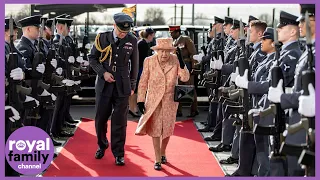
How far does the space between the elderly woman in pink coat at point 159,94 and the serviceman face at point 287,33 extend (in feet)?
5.86

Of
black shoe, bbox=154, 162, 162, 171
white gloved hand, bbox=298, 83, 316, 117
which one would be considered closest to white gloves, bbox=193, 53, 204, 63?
black shoe, bbox=154, 162, 162, 171

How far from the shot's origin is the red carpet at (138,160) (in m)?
6.46

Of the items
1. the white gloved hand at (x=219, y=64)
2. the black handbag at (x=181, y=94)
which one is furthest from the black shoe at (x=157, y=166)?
the white gloved hand at (x=219, y=64)

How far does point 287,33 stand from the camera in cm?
509

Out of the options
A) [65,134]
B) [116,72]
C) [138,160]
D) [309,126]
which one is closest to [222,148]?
[138,160]

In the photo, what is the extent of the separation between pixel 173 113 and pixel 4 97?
2.15m

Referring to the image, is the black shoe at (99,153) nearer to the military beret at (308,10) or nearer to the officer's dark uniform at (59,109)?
the officer's dark uniform at (59,109)

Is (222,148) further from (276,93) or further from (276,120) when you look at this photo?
(276,93)

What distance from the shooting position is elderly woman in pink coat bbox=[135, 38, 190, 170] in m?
6.64

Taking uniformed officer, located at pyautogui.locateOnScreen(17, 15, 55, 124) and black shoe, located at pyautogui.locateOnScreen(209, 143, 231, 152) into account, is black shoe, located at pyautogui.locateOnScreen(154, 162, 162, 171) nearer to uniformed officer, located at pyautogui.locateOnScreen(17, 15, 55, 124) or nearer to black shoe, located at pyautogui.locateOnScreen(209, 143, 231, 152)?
black shoe, located at pyautogui.locateOnScreen(209, 143, 231, 152)

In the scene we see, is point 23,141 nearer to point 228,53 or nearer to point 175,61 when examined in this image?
point 175,61

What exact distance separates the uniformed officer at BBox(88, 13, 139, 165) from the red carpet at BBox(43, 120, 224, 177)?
0.29 meters

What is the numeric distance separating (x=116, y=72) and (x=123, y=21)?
0.59 metres

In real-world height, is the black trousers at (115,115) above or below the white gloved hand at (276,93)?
below
